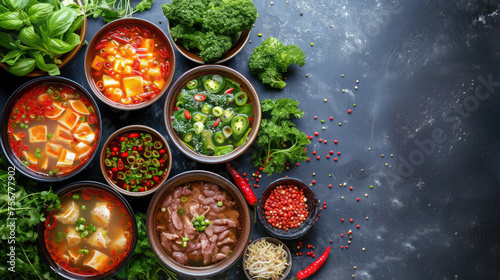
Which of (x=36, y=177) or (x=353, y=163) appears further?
(x=353, y=163)

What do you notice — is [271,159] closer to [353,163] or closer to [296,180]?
[296,180]

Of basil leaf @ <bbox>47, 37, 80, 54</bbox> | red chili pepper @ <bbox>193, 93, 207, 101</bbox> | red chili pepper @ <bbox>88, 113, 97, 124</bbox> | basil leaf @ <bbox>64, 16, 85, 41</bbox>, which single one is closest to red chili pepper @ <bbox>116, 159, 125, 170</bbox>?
red chili pepper @ <bbox>88, 113, 97, 124</bbox>

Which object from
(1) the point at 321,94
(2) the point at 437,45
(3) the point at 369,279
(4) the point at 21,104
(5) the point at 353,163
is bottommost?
(4) the point at 21,104

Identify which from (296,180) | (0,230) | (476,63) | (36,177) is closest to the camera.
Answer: (0,230)

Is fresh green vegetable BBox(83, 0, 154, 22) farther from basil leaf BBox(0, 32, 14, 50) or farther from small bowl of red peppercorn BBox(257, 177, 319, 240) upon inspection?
small bowl of red peppercorn BBox(257, 177, 319, 240)

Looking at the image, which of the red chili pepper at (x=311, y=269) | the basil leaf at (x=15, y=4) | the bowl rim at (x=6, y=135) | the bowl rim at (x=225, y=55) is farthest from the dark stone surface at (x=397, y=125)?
the basil leaf at (x=15, y=4)

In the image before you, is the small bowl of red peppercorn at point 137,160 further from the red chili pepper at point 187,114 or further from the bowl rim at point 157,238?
the red chili pepper at point 187,114

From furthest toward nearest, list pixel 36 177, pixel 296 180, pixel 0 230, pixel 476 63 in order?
1. pixel 476 63
2. pixel 296 180
3. pixel 36 177
4. pixel 0 230

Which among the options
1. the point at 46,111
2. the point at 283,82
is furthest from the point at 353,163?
the point at 46,111
